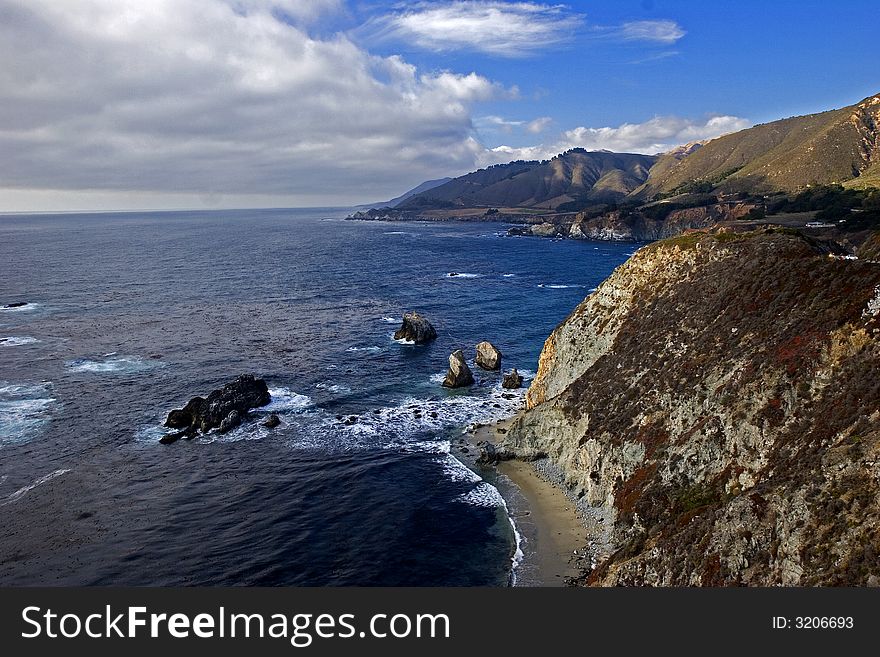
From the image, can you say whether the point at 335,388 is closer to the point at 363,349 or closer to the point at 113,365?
the point at 363,349

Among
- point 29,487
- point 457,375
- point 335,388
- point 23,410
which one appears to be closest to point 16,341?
point 23,410

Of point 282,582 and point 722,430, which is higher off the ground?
point 722,430

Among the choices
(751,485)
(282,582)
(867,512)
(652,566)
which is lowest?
(282,582)

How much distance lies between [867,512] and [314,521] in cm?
3279

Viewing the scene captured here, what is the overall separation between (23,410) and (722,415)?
2667 inches

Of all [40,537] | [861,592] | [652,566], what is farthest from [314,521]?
[861,592]

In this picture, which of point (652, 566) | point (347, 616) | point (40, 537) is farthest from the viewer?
point (40, 537)

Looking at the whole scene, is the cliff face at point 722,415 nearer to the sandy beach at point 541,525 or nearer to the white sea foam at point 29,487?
the sandy beach at point 541,525

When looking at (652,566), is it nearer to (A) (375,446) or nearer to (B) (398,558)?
(B) (398,558)

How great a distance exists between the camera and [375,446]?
171 ft

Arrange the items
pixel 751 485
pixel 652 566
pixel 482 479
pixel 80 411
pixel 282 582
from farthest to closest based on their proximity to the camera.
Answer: pixel 80 411 → pixel 482 479 → pixel 282 582 → pixel 751 485 → pixel 652 566

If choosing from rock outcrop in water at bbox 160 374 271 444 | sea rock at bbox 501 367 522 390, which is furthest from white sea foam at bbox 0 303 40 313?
sea rock at bbox 501 367 522 390

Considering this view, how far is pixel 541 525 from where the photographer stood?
38375 mm

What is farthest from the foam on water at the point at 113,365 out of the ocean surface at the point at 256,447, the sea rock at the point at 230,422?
the sea rock at the point at 230,422
